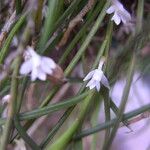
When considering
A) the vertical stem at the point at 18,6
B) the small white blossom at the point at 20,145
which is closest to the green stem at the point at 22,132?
the small white blossom at the point at 20,145

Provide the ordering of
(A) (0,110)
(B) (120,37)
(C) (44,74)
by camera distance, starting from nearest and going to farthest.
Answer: (C) (44,74) → (A) (0,110) → (B) (120,37)

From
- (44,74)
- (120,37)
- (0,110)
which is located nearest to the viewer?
(44,74)

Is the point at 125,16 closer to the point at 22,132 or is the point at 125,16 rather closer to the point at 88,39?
the point at 88,39

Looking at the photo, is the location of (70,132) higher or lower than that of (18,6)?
lower

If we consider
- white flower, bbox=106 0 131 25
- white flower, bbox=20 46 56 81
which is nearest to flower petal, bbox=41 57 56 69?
white flower, bbox=20 46 56 81

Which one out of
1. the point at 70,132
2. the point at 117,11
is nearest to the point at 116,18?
the point at 117,11

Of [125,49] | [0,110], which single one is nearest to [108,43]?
[125,49]

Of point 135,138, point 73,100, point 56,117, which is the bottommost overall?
point 135,138

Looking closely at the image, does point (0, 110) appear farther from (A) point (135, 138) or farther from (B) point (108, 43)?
(A) point (135, 138)
